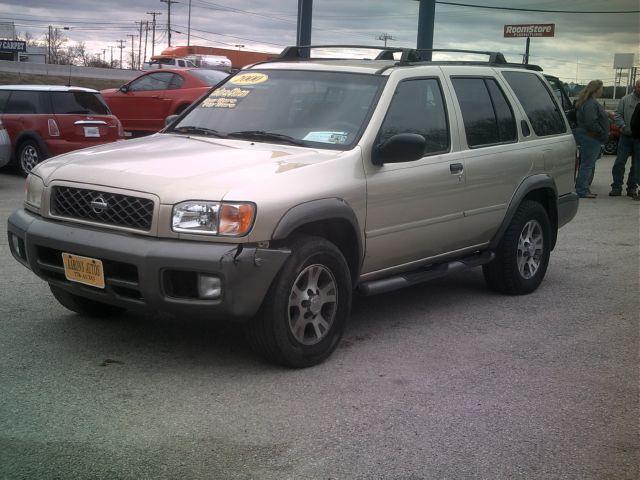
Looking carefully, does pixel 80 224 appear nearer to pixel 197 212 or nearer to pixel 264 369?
pixel 197 212

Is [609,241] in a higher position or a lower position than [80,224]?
lower

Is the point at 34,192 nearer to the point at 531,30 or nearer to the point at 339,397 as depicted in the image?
the point at 339,397

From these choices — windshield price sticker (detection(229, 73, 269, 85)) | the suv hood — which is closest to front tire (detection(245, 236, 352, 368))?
the suv hood

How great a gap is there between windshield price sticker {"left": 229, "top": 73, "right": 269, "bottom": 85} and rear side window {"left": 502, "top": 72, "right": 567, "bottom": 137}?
2193 mm

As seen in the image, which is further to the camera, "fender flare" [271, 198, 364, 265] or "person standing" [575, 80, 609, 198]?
"person standing" [575, 80, 609, 198]

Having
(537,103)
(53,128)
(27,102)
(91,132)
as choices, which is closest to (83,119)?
(91,132)

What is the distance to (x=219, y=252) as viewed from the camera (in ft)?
13.9

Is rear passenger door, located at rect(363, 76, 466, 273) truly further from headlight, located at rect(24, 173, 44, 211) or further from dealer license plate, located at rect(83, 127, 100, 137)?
dealer license plate, located at rect(83, 127, 100, 137)

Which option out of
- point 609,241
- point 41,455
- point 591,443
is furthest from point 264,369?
point 609,241

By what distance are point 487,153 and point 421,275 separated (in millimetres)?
1202

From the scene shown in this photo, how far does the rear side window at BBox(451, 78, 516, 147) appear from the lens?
6.21 meters

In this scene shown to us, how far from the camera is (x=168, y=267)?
13.9 ft

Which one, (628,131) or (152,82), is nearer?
(628,131)

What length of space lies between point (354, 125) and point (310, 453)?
2.37 meters
